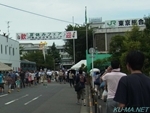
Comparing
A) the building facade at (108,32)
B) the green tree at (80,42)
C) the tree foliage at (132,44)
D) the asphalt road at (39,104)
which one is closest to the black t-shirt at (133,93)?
the asphalt road at (39,104)

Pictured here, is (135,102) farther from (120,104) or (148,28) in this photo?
(148,28)

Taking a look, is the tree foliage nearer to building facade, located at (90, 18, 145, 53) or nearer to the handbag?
the handbag

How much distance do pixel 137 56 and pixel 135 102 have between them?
22.1 inches

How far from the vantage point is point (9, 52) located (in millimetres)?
53250

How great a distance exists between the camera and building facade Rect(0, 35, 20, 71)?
49.2 m

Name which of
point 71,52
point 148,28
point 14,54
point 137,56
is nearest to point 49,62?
point 71,52

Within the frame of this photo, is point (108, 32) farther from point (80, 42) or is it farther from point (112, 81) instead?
point (112, 81)

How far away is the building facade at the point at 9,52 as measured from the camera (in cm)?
4925

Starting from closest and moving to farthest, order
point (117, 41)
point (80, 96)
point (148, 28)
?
point (80, 96)
point (117, 41)
point (148, 28)

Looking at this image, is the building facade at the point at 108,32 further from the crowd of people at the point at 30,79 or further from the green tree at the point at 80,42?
the crowd of people at the point at 30,79

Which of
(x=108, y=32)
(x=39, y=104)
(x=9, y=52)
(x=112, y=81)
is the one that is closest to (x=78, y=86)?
(x=39, y=104)

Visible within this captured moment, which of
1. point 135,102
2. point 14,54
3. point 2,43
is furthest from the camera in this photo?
point 14,54

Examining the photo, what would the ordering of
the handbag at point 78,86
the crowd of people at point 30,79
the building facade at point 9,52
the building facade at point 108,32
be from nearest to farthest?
the handbag at point 78,86
the crowd of people at point 30,79
the building facade at point 108,32
the building facade at point 9,52

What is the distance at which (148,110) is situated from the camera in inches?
150
